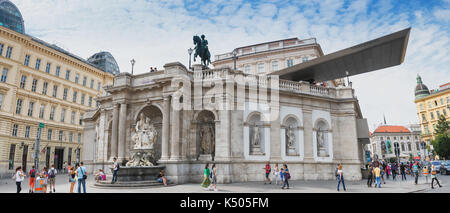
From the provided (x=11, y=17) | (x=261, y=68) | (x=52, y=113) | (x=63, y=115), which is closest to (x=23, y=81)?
(x=52, y=113)

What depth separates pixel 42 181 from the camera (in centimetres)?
1276

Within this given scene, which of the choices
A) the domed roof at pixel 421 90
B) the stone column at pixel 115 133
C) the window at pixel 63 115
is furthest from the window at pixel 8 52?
the domed roof at pixel 421 90

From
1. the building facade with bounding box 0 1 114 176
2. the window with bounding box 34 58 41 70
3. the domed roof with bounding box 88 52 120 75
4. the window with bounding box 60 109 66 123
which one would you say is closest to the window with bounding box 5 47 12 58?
the building facade with bounding box 0 1 114 176

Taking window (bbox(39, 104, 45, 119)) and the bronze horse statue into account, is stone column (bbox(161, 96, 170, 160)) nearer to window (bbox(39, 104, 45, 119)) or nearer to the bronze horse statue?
the bronze horse statue

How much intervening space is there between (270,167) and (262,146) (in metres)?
2.20

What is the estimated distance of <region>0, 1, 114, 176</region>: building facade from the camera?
37.8 metres

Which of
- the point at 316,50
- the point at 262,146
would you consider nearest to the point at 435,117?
the point at 316,50

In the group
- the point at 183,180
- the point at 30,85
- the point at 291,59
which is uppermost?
the point at 291,59

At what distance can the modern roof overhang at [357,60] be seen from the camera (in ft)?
73.8

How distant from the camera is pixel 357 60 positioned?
2522cm

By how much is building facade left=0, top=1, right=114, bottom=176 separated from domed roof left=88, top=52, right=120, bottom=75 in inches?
283

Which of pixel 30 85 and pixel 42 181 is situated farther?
pixel 30 85

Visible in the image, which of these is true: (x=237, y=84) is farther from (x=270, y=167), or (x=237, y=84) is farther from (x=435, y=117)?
(x=435, y=117)

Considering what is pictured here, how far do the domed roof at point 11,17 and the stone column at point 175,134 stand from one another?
3872cm
